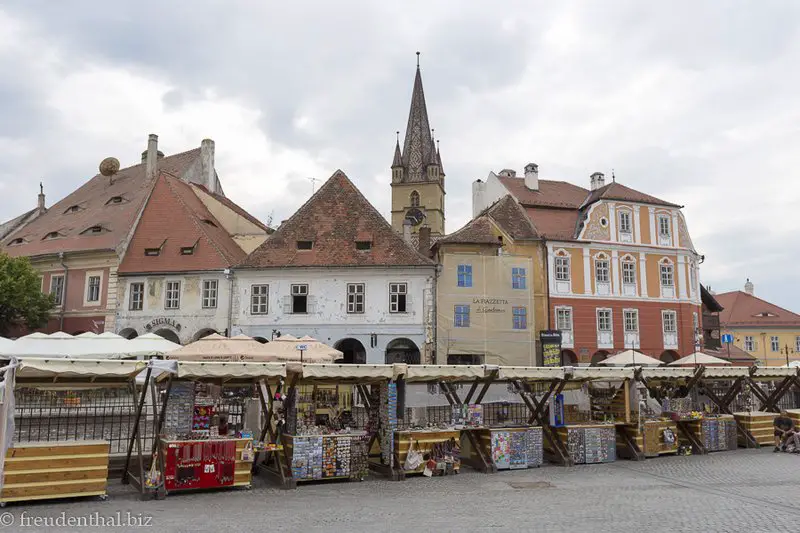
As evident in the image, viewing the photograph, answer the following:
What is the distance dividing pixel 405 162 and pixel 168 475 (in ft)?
249

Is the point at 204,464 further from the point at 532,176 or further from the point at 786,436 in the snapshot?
the point at 532,176

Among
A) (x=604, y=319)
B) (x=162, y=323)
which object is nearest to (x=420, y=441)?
(x=162, y=323)

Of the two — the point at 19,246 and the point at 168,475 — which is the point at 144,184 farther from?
the point at 168,475

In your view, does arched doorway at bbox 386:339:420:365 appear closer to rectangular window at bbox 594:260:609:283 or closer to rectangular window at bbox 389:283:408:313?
rectangular window at bbox 389:283:408:313

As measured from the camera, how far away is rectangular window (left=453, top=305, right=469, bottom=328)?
3325cm

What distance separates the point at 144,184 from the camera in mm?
39031

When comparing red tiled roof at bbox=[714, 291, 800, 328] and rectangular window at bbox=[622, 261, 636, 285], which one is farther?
red tiled roof at bbox=[714, 291, 800, 328]

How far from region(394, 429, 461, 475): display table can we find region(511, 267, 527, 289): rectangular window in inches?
787

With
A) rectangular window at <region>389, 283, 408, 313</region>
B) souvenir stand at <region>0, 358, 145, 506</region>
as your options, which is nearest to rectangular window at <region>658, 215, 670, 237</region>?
rectangular window at <region>389, 283, 408, 313</region>

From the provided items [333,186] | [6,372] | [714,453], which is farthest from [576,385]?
[333,186]

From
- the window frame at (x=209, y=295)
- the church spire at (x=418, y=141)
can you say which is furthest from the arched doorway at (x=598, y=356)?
the church spire at (x=418, y=141)

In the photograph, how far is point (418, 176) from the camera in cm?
8512

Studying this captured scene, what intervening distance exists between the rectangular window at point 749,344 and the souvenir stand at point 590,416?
43547 millimetres

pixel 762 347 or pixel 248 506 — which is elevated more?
pixel 762 347
